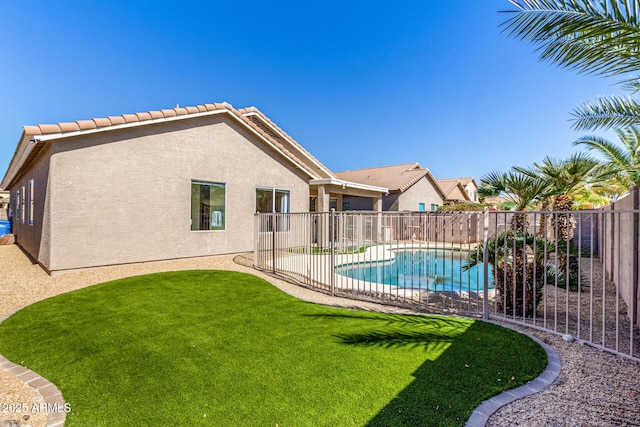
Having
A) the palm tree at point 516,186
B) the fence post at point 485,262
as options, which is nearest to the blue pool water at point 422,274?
the fence post at point 485,262

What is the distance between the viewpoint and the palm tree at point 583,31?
4.07 metres

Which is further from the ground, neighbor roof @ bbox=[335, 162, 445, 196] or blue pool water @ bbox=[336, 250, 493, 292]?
neighbor roof @ bbox=[335, 162, 445, 196]

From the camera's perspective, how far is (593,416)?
3104 mm

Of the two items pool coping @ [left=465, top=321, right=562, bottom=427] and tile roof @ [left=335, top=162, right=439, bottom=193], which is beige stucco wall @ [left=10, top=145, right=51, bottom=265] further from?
tile roof @ [left=335, top=162, right=439, bottom=193]

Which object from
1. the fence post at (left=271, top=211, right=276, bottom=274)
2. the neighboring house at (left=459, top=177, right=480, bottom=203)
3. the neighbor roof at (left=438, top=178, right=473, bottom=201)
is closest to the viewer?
the fence post at (left=271, top=211, right=276, bottom=274)

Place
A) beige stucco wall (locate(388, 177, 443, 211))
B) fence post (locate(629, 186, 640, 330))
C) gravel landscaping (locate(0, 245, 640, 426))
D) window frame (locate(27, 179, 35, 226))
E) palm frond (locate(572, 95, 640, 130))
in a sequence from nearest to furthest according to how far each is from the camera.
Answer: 1. gravel landscaping (locate(0, 245, 640, 426))
2. fence post (locate(629, 186, 640, 330))
3. palm frond (locate(572, 95, 640, 130))
4. window frame (locate(27, 179, 35, 226))
5. beige stucco wall (locate(388, 177, 443, 211))

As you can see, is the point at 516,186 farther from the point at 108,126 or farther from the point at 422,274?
the point at 108,126

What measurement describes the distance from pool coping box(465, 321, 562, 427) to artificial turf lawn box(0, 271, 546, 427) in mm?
87

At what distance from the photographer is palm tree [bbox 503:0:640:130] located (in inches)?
160

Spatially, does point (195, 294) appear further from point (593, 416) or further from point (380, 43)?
point (380, 43)

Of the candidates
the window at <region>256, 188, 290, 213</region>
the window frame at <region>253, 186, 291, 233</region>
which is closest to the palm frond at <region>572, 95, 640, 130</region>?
the window frame at <region>253, 186, 291, 233</region>

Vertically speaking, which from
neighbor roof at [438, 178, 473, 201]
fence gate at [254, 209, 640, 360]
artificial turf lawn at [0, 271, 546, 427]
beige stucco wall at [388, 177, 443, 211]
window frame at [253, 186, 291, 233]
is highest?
neighbor roof at [438, 178, 473, 201]

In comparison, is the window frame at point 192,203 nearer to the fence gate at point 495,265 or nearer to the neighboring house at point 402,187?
the fence gate at point 495,265

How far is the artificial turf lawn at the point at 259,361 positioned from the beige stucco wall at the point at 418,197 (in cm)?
2072
